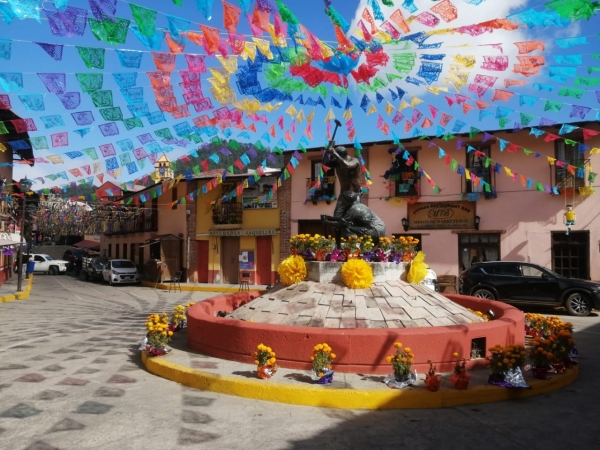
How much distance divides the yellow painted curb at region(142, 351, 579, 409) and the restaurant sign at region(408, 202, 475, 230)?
49.8 feet

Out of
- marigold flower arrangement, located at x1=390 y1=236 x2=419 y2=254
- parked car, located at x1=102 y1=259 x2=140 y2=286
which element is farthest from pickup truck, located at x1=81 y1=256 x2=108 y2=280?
marigold flower arrangement, located at x1=390 y1=236 x2=419 y2=254

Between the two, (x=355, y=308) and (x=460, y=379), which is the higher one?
(x=355, y=308)

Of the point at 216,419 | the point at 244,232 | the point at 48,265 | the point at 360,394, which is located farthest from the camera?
the point at 48,265

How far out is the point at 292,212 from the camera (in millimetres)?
24422

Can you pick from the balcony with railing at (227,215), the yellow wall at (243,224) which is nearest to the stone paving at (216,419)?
the yellow wall at (243,224)

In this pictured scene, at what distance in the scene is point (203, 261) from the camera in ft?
89.0

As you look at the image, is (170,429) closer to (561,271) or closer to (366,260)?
(366,260)

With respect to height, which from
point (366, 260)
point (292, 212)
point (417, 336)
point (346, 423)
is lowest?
point (346, 423)

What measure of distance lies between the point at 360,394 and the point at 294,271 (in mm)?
3558

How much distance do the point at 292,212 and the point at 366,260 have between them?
15897 mm

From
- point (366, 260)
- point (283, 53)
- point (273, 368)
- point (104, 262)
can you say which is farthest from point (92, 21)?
point (104, 262)

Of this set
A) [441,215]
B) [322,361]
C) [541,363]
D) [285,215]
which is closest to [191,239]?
[285,215]

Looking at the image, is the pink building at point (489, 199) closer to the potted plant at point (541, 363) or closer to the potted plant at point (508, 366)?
the potted plant at point (541, 363)

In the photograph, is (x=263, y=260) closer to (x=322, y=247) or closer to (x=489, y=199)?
(x=489, y=199)
